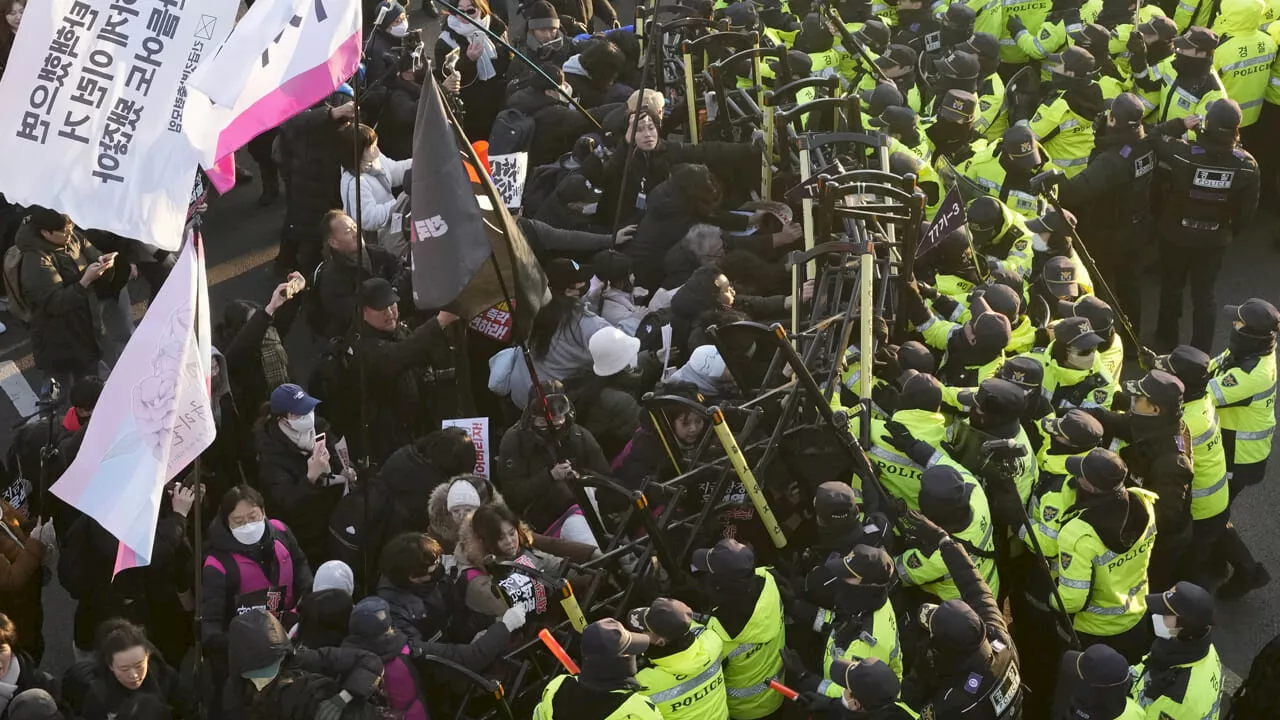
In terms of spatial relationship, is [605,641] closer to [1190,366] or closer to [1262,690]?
[1262,690]

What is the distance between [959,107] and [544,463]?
4.22 m

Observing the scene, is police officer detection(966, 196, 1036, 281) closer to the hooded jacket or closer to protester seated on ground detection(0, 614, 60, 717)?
the hooded jacket

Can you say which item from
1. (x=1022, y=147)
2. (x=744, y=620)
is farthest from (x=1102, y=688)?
(x=1022, y=147)

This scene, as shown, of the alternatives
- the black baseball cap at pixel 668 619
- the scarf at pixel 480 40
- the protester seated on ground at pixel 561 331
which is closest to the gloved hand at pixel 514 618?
the black baseball cap at pixel 668 619

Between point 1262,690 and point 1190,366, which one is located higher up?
point 1190,366

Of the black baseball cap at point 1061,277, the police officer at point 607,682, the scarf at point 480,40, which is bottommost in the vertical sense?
the scarf at point 480,40

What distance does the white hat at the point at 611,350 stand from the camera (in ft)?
25.2

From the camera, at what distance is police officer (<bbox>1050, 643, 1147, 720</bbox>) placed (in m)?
5.52

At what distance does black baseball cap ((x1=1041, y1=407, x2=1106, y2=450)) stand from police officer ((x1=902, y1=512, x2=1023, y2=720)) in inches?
42.8

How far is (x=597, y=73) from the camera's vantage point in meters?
11.4

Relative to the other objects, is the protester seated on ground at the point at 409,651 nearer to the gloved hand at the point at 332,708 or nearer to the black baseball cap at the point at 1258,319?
the gloved hand at the point at 332,708

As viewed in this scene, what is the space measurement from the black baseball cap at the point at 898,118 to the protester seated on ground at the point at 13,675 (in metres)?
6.06

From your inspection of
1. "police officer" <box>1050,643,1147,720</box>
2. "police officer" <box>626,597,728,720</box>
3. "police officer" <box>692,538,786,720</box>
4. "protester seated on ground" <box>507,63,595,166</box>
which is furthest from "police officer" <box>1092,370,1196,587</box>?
"protester seated on ground" <box>507,63,595,166</box>

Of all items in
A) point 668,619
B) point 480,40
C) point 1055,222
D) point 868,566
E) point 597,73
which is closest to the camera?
point 668,619
